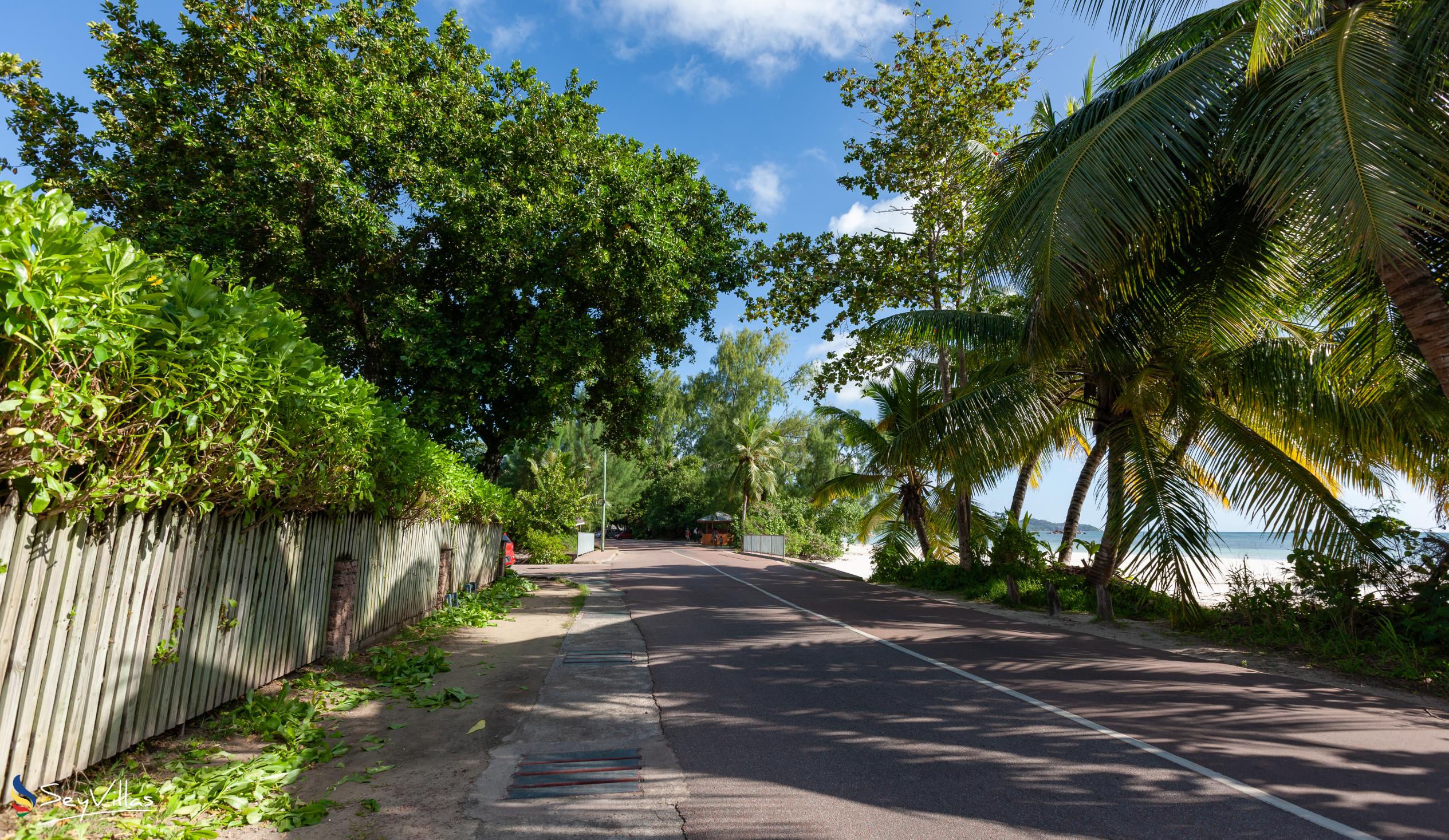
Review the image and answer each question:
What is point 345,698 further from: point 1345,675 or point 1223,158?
point 1223,158

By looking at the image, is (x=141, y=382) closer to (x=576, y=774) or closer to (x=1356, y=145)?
(x=576, y=774)

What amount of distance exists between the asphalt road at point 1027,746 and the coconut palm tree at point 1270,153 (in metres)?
3.96

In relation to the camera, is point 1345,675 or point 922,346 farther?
point 922,346

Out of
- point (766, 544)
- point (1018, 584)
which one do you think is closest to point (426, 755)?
point (1018, 584)

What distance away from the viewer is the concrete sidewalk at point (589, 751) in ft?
12.4

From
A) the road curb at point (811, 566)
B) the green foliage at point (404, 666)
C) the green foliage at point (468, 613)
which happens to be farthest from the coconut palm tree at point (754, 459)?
the green foliage at point (404, 666)

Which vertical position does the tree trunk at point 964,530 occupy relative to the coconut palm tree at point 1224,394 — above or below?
below

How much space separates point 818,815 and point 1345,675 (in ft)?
23.7

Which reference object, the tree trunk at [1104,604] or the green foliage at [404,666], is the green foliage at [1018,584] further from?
the green foliage at [404,666]

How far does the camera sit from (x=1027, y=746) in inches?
197

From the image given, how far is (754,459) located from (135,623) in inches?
1661

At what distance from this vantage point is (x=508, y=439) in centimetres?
1570

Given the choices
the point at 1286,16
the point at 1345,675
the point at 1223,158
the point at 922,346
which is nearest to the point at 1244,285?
the point at 1223,158

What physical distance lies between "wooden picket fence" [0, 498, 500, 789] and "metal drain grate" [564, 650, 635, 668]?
2827 mm
